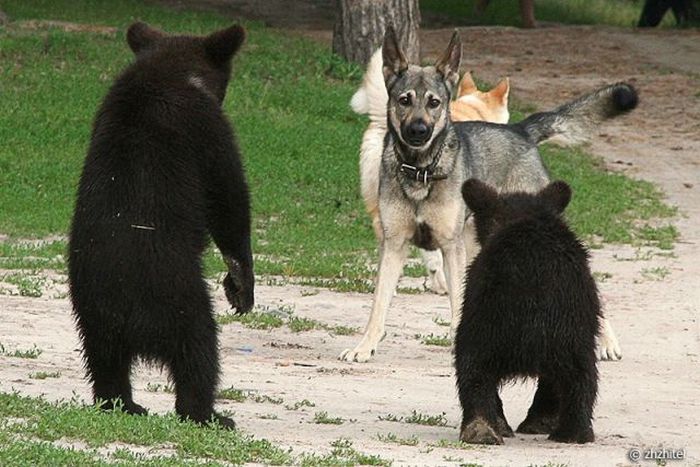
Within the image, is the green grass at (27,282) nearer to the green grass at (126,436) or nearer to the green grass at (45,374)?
the green grass at (45,374)

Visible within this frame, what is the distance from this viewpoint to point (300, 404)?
802cm

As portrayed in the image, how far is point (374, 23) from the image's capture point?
69.1 feet

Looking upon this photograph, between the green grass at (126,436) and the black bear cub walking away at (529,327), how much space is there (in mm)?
1080

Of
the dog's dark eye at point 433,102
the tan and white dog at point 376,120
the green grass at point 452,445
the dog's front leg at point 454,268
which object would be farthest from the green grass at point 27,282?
the green grass at point 452,445

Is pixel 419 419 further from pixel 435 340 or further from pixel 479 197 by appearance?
pixel 435 340

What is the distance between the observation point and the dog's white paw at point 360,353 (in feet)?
32.0

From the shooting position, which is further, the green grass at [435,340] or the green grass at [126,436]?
the green grass at [435,340]

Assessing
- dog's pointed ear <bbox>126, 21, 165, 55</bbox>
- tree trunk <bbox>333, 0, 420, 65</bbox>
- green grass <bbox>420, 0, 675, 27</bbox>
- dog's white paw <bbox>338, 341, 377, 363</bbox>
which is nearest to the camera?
dog's pointed ear <bbox>126, 21, 165, 55</bbox>

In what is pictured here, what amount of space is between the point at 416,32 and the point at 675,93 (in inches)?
156

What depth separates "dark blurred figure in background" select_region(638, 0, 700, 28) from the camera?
29.2 metres

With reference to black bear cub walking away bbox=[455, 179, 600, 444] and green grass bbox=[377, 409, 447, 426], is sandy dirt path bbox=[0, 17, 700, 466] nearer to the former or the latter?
green grass bbox=[377, 409, 447, 426]

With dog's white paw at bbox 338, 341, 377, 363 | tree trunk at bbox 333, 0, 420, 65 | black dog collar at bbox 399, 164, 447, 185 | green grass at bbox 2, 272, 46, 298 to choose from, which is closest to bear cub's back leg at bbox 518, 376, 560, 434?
dog's white paw at bbox 338, 341, 377, 363

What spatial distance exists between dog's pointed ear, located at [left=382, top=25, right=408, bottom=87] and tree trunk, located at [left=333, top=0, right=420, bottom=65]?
10477 millimetres

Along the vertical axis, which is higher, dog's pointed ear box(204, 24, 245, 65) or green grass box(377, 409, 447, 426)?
dog's pointed ear box(204, 24, 245, 65)
